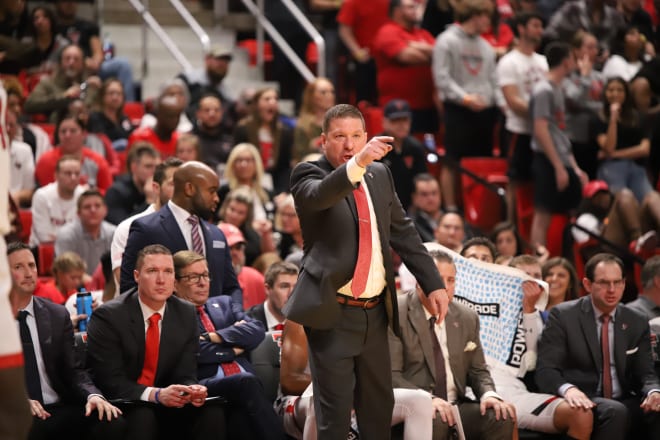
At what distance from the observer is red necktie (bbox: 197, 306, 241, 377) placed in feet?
21.2

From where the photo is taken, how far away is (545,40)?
11.9 meters

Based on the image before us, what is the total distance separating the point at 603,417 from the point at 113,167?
5.40 m

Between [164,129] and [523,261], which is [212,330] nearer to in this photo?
[523,261]

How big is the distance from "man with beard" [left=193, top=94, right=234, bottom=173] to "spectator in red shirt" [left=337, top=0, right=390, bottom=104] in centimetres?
170

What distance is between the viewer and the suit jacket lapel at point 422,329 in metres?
6.42

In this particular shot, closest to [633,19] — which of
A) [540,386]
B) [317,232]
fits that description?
[540,386]

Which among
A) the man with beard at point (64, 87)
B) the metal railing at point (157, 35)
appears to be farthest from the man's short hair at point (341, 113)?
the metal railing at point (157, 35)

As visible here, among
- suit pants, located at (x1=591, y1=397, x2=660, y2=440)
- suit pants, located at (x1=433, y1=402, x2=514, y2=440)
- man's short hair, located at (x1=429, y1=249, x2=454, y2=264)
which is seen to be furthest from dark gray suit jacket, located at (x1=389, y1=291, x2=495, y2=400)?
suit pants, located at (x1=591, y1=397, x2=660, y2=440)

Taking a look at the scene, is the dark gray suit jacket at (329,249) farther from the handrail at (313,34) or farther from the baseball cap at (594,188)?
the handrail at (313,34)

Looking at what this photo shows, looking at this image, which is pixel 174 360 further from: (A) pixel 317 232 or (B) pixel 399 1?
(B) pixel 399 1

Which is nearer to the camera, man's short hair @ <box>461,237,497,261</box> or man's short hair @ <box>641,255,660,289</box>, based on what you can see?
man's short hair @ <box>641,255,660,289</box>

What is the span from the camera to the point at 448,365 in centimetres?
657

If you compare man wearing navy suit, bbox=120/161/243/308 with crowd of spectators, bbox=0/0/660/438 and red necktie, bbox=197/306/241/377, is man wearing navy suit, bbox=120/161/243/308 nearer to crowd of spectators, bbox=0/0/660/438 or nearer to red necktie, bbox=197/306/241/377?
red necktie, bbox=197/306/241/377

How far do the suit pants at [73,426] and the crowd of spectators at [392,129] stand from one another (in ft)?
6.54
